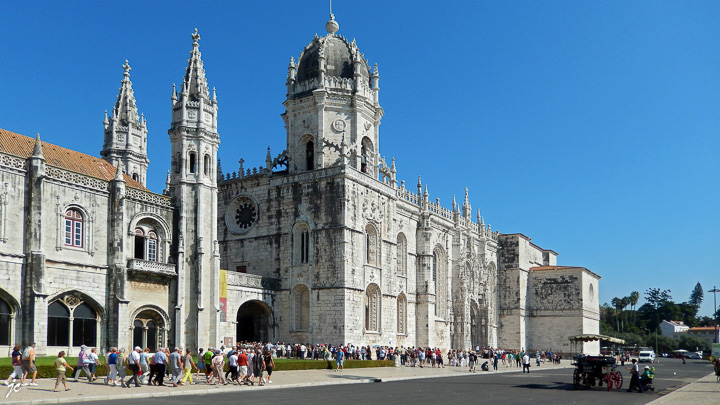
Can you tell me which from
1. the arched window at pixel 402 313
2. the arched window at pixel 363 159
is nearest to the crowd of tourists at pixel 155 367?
the arched window at pixel 363 159

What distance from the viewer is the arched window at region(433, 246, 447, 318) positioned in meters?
58.5

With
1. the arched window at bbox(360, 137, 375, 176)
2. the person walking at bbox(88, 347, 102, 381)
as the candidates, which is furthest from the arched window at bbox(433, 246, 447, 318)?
the person walking at bbox(88, 347, 102, 381)

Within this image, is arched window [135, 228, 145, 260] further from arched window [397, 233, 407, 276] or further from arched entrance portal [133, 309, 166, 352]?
arched window [397, 233, 407, 276]

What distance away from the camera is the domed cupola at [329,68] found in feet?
155

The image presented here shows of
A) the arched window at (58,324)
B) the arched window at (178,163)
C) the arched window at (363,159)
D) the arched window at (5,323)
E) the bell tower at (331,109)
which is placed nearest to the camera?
the arched window at (5,323)

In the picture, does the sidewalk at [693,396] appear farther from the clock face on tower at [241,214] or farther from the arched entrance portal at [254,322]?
the clock face on tower at [241,214]

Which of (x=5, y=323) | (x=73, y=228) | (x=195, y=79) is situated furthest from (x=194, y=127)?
(x=5, y=323)

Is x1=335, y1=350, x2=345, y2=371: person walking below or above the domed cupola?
below

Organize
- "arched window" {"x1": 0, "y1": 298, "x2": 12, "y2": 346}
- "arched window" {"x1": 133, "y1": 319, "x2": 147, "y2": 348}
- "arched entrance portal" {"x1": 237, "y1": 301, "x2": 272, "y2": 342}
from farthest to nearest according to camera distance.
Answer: "arched entrance portal" {"x1": 237, "y1": 301, "x2": 272, "y2": 342}
"arched window" {"x1": 133, "y1": 319, "x2": 147, "y2": 348}
"arched window" {"x1": 0, "y1": 298, "x2": 12, "y2": 346}

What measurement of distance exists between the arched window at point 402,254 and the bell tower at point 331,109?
275 inches

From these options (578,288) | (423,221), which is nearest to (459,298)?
(423,221)

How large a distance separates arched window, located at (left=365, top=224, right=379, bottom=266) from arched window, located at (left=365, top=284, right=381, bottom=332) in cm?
177

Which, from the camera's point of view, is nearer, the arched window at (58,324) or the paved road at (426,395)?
the paved road at (426,395)

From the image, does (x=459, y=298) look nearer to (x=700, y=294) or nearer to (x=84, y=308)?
(x=84, y=308)
